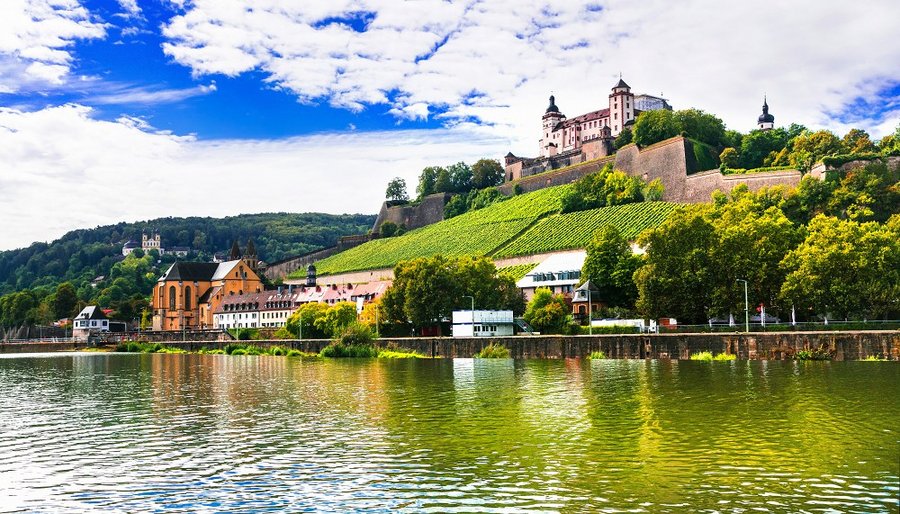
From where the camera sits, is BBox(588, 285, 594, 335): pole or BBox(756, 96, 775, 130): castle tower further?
BBox(756, 96, 775, 130): castle tower

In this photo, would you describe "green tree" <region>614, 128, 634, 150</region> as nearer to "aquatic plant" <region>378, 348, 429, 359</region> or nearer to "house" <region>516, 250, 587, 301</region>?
"house" <region>516, 250, 587, 301</region>

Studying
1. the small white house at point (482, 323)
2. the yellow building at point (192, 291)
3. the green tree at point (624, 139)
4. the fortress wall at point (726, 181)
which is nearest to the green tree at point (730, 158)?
the fortress wall at point (726, 181)

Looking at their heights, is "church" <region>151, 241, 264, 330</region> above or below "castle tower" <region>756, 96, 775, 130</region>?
below

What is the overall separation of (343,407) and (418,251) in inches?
3842

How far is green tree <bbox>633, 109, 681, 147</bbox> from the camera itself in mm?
116000

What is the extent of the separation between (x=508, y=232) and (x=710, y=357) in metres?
66.6

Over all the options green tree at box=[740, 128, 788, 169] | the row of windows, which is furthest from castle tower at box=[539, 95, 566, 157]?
the row of windows

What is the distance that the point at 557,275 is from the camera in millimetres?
89188

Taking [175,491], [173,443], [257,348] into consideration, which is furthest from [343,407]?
[257,348]

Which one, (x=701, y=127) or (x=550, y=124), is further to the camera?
(x=550, y=124)

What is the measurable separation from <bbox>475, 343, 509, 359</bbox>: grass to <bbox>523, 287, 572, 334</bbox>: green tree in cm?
721

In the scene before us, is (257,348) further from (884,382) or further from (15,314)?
(15,314)

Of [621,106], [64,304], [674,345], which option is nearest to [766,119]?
[621,106]

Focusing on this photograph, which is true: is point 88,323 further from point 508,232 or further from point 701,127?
point 701,127
